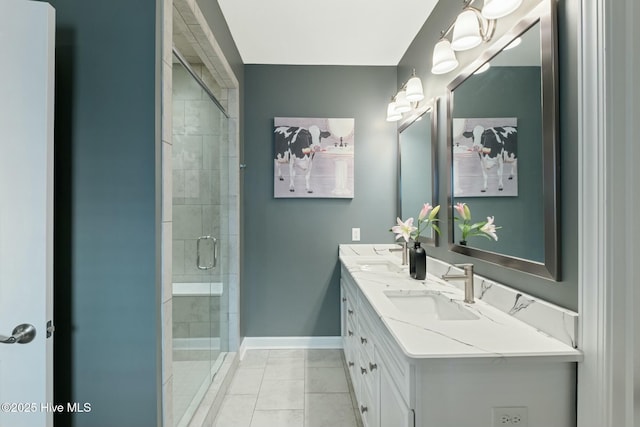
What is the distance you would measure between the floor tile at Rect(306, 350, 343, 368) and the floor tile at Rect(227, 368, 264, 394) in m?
0.43

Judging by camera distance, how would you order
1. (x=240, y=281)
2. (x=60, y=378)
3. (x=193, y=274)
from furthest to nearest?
(x=240, y=281) → (x=193, y=274) → (x=60, y=378)

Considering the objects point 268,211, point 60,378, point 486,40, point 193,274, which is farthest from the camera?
point 268,211

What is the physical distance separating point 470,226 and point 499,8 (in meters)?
0.98

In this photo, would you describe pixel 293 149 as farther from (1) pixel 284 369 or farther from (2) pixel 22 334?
(2) pixel 22 334

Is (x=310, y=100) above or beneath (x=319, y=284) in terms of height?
above

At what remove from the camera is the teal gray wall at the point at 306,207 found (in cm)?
291

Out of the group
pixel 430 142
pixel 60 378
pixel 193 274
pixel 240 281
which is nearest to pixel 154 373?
pixel 60 378

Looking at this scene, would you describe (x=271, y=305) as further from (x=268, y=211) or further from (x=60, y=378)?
(x=60, y=378)

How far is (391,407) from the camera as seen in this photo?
1.14m

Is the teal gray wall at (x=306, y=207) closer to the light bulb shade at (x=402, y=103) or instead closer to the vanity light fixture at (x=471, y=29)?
the light bulb shade at (x=402, y=103)

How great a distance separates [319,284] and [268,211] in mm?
851

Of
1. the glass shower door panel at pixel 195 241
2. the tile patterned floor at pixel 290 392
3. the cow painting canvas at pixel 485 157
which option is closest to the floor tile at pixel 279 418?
the tile patterned floor at pixel 290 392

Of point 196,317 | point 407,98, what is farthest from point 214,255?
point 407,98

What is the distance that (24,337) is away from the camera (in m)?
0.96
